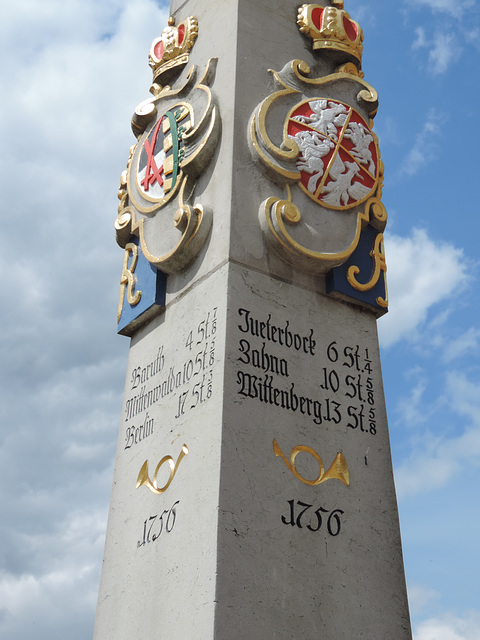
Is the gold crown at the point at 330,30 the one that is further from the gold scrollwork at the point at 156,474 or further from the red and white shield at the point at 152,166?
the gold scrollwork at the point at 156,474

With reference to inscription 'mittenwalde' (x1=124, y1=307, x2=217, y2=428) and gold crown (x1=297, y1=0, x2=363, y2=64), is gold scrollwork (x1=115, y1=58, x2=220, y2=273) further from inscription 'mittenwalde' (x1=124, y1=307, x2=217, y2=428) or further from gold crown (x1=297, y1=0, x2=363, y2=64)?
gold crown (x1=297, y1=0, x2=363, y2=64)

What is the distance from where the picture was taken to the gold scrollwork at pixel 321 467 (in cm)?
712

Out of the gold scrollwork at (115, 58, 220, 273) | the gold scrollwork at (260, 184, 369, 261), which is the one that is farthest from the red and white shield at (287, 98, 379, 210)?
the gold scrollwork at (115, 58, 220, 273)

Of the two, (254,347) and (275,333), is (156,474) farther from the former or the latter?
(275,333)

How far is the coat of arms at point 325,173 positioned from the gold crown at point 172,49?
1.20 metres

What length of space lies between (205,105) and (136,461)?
3.34m

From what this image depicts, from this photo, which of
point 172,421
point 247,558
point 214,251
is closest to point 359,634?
point 247,558

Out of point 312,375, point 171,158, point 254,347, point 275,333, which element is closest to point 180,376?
point 254,347

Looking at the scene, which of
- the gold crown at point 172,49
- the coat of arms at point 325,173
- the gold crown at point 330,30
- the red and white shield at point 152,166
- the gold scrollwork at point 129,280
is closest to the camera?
the coat of arms at point 325,173

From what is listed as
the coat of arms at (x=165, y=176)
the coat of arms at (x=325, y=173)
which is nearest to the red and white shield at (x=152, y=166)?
the coat of arms at (x=165, y=176)

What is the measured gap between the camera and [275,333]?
24.9ft

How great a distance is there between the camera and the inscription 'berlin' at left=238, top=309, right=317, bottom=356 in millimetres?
7457

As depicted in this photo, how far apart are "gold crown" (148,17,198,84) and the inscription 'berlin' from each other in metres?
3.46

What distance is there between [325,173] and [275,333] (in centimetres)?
175
